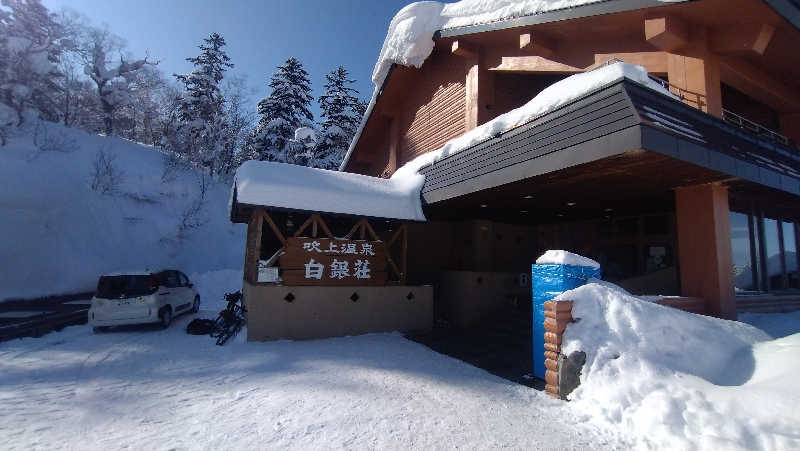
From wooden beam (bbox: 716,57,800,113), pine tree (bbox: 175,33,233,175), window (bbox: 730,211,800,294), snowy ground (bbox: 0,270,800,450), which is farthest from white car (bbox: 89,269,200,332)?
pine tree (bbox: 175,33,233,175)

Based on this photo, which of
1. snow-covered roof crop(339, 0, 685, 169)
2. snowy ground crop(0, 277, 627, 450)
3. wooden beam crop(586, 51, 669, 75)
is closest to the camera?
snowy ground crop(0, 277, 627, 450)

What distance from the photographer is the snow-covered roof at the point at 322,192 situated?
8305 millimetres

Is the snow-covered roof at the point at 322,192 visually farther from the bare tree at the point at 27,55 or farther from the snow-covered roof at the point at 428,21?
the bare tree at the point at 27,55

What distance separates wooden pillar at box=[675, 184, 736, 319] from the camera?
6.92 meters

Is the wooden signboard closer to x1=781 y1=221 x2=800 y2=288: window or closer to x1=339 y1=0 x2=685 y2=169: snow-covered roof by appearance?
x1=339 y1=0 x2=685 y2=169: snow-covered roof

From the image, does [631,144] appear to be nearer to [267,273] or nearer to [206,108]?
[267,273]

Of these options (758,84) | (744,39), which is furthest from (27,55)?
(758,84)

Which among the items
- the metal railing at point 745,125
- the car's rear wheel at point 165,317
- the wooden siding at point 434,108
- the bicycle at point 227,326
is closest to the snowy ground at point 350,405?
the bicycle at point 227,326

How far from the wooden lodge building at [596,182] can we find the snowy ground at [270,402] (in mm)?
2200

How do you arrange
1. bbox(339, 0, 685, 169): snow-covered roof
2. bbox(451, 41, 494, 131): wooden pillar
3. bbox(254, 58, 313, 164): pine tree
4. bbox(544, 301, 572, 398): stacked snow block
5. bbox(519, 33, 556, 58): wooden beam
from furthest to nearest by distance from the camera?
bbox(254, 58, 313, 164): pine tree < bbox(451, 41, 494, 131): wooden pillar < bbox(339, 0, 685, 169): snow-covered roof < bbox(519, 33, 556, 58): wooden beam < bbox(544, 301, 572, 398): stacked snow block

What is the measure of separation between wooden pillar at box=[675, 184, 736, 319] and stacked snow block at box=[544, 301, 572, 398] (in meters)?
3.88

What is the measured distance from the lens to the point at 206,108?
31312 mm

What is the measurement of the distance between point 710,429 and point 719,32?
817cm

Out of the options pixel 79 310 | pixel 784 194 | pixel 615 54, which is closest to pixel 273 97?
pixel 79 310
